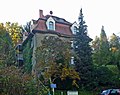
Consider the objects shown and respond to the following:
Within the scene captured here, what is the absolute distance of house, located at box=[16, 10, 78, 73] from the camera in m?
39.8

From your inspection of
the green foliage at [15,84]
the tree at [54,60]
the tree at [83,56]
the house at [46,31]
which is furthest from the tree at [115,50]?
the green foliage at [15,84]

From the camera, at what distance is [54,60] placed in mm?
30891

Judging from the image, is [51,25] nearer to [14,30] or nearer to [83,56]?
[83,56]

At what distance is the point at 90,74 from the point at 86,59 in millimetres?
1817

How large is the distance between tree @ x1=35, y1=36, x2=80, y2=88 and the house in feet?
23.9

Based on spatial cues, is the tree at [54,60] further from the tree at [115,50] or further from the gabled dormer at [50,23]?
the tree at [115,50]

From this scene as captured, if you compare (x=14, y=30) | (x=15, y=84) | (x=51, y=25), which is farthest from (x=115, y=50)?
(x=15, y=84)

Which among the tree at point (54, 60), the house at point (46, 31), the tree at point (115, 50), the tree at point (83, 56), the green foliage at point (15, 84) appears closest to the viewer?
the green foliage at point (15, 84)

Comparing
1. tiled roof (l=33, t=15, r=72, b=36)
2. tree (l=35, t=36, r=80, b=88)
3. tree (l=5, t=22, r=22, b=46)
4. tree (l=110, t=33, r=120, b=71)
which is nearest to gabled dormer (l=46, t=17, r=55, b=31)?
tiled roof (l=33, t=15, r=72, b=36)

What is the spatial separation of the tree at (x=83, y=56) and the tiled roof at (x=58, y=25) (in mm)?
4425

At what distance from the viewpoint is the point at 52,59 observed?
30547 millimetres

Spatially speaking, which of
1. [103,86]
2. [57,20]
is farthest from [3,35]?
[103,86]

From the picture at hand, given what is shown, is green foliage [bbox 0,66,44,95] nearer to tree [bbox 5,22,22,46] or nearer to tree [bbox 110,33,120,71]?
tree [bbox 110,33,120,71]

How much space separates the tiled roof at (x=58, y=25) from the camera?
40356 millimetres
